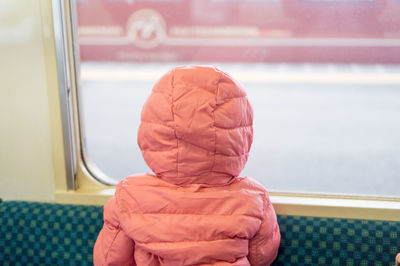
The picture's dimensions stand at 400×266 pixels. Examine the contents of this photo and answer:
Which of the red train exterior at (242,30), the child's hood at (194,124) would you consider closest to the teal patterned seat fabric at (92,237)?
the child's hood at (194,124)

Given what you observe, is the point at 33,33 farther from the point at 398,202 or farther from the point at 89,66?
the point at 89,66

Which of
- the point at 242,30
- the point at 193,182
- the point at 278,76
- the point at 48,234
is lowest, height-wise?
the point at 278,76

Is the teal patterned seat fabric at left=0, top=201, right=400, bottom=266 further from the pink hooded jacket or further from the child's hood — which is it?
the child's hood

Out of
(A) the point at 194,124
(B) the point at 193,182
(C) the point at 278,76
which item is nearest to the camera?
(A) the point at 194,124

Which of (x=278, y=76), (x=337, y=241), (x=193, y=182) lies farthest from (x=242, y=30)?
(x=193, y=182)

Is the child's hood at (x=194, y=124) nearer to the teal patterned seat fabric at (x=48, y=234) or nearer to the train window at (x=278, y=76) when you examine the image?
the teal patterned seat fabric at (x=48, y=234)

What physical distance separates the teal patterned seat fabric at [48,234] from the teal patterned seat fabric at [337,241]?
84 cm

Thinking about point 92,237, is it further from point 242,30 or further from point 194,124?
point 242,30

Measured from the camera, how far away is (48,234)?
5.92 ft

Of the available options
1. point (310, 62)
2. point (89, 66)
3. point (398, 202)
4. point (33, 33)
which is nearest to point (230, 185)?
point (398, 202)

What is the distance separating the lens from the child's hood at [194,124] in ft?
3.94

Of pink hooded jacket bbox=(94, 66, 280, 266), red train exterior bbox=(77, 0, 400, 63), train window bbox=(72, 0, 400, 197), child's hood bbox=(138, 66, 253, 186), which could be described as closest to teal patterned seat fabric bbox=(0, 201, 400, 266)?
train window bbox=(72, 0, 400, 197)

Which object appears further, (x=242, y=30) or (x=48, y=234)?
(x=242, y=30)

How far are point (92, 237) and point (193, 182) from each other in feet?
2.39
